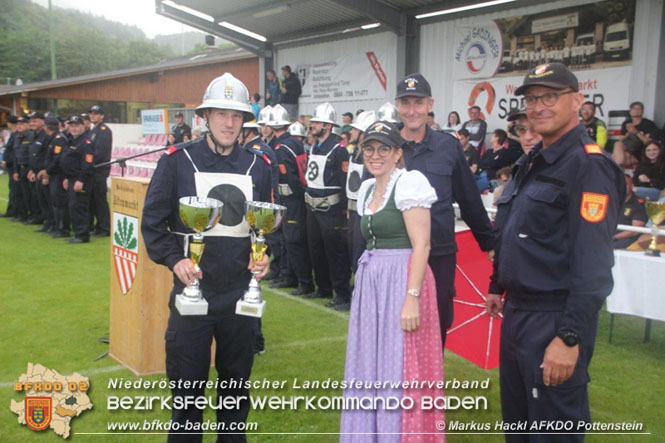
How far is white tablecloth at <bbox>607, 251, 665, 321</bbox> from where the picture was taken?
5457 millimetres

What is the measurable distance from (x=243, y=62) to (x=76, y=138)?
20.4 meters

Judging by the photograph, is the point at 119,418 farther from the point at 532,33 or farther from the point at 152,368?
the point at 532,33

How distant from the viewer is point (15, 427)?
13.6 ft

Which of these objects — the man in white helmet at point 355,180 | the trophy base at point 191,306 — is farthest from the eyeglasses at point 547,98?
the trophy base at point 191,306

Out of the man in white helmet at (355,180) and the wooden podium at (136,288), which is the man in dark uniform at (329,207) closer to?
the man in white helmet at (355,180)

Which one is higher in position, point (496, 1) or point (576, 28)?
point (496, 1)

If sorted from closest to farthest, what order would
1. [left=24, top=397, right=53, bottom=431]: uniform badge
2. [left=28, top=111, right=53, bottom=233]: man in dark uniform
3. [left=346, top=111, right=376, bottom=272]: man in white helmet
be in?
[left=346, top=111, right=376, bottom=272]: man in white helmet < [left=24, top=397, right=53, bottom=431]: uniform badge < [left=28, top=111, right=53, bottom=233]: man in dark uniform

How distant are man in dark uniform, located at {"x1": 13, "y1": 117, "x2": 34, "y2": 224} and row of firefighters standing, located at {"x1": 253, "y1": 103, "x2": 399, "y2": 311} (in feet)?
24.6

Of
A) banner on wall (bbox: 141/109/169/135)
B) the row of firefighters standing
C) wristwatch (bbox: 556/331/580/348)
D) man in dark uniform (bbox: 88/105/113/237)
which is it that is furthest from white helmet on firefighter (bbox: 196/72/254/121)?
banner on wall (bbox: 141/109/169/135)

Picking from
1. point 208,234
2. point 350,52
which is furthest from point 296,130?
point 350,52

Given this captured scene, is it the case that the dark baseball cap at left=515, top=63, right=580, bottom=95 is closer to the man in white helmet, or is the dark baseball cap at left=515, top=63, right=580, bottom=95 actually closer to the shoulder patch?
the shoulder patch

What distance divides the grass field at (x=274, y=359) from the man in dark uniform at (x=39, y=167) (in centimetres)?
408

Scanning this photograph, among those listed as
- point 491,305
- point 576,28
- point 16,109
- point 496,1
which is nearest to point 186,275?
point 491,305

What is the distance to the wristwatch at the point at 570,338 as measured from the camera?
2.48 m
